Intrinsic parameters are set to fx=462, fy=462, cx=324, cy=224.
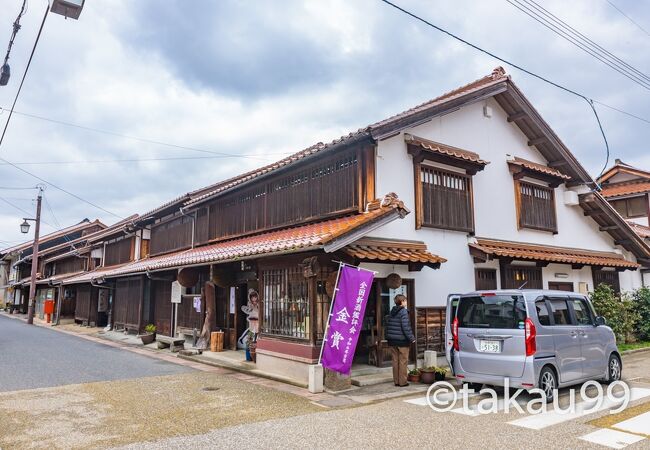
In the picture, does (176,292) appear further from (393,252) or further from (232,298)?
(393,252)

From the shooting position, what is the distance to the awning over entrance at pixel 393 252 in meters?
9.09

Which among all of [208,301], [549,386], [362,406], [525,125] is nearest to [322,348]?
[362,406]

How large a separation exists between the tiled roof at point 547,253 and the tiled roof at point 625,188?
6115 mm

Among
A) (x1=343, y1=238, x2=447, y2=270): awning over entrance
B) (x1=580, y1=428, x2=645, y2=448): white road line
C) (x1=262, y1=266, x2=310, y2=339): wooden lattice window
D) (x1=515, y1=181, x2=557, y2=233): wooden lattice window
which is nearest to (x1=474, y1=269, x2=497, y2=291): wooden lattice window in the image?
(x1=515, y1=181, x2=557, y2=233): wooden lattice window

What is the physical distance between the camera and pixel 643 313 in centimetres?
1575

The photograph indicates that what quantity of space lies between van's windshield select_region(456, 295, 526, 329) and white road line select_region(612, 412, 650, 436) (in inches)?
70.0

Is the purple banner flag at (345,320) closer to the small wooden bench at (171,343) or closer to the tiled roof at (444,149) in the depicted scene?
the tiled roof at (444,149)

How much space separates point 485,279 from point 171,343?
10.1 meters

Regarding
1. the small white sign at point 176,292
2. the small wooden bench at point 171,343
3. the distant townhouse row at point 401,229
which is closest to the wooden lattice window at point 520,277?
the distant townhouse row at point 401,229

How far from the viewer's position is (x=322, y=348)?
28.3 feet

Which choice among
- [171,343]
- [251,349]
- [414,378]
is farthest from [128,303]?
[414,378]

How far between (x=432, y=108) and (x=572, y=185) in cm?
765

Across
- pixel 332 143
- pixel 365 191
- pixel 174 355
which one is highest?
pixel 332 143

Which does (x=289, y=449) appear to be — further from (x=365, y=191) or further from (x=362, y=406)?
Result: (x=365, y=191)
